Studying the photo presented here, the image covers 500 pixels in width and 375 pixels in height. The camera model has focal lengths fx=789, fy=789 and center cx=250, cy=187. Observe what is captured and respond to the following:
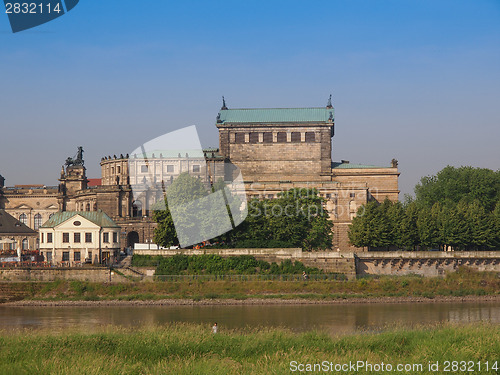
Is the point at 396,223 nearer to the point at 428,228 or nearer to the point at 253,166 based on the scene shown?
the point at 428,228

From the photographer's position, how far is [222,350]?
124ft

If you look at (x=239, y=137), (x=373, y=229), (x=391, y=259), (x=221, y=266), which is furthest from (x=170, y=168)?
(x=391, y=259)

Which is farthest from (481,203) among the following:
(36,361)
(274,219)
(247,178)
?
(36,361)

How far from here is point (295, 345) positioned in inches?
1531

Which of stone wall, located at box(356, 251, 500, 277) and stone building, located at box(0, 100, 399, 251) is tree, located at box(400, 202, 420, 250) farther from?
stone building, located at box(0, 100, 399, 251)

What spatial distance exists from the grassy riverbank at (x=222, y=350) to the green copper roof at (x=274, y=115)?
72.2m

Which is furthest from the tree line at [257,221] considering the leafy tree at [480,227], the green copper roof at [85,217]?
the leafy tree at [480,227]

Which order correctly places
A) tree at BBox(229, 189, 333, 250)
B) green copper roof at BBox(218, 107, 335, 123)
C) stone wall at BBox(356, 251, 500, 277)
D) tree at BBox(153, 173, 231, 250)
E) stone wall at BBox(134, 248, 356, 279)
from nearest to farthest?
1. stone wall at BBox(134, 248, 356, 279)
2. tree at BBox(153, 173, 231, 250)
3. stone wall at BBox(356, 251, 500, 277)
4. tree at BBox(229, 189, 333, 250)
5. green copper roof at BBox(218, 107, 335, 123)

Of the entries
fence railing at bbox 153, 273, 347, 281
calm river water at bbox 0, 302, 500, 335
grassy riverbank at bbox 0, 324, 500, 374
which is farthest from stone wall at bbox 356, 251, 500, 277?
grassy riverbank at bbox 0, 324, 500, 374

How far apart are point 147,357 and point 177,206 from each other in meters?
45.7

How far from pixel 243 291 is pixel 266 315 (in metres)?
12.7

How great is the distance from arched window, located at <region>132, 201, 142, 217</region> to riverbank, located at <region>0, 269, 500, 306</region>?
39237mm

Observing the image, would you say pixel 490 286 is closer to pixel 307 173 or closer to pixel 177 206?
pixel 177 206

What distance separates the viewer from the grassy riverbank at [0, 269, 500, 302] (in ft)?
238
